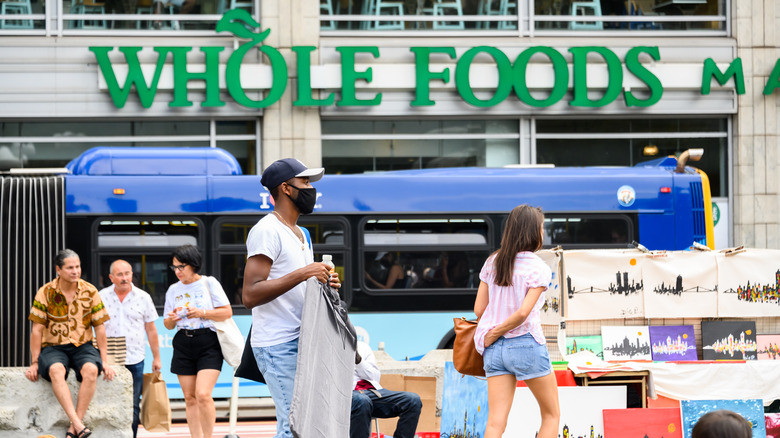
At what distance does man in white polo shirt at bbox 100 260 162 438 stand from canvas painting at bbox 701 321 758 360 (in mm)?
4644

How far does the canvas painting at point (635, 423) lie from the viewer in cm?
684

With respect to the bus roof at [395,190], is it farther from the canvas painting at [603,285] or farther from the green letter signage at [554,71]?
the green letter signage at [554,71]

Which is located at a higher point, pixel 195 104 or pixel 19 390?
pixel 195 104

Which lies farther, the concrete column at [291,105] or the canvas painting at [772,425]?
the concrete column at [291,105]

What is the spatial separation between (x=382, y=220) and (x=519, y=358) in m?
6.30

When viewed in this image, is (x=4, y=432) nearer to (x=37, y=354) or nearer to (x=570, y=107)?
(x=37, y=354)

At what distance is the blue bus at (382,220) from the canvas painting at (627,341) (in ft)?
11.8

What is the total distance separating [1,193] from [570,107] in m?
10.5

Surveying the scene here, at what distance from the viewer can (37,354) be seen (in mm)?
8180

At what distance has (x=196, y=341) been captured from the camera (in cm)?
824

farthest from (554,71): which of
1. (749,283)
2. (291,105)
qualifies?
(749,283)

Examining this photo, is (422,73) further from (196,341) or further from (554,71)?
(196,341)

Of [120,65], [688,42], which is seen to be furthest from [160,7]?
[688,42]

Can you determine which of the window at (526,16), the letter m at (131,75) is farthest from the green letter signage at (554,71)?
the letter m at (131,75)
